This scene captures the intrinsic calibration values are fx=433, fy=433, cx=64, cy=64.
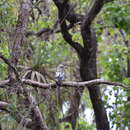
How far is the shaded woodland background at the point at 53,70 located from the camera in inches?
181

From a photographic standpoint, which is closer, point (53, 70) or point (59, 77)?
point (59, 77)

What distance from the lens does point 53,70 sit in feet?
24.9

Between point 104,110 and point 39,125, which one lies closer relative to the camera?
point 39,125

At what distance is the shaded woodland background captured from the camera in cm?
459

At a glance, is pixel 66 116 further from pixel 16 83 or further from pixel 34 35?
pixel 16 83

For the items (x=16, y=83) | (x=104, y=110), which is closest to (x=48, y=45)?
(x=104, y=110)

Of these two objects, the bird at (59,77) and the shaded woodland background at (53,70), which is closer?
the shaded woodland background at (53,70)

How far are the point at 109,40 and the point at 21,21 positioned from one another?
6.88m

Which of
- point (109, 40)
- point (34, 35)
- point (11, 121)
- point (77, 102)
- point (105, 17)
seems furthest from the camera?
point (109, 40)

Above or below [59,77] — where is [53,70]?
above

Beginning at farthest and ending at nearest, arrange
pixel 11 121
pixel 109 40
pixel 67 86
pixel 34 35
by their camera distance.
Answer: pixel 109 40, pixel 34 35, pixel 67 86, pixel 11 121

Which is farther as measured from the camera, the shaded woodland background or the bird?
the bird

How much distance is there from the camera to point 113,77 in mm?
7117

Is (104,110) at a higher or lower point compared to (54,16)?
lower
